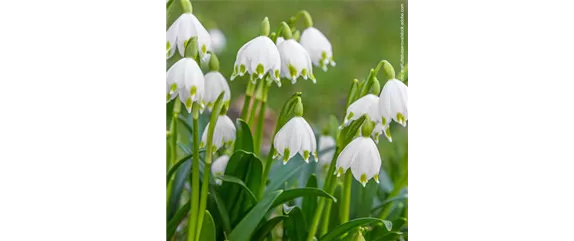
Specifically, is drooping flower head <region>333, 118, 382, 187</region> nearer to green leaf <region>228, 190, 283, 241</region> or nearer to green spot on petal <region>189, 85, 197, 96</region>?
green leaf <region>228, 190, 283, 241</region>

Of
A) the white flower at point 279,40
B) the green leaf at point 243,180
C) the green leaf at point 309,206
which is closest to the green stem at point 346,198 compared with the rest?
the green leaf at point 309,206

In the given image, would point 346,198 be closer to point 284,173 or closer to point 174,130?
point 284,173

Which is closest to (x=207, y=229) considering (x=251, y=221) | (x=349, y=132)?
(x=251, y=221)

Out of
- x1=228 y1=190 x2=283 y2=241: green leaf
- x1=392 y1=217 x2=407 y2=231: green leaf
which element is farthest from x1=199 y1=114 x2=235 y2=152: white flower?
x1=392 y1=217 x2=407 y2=231: green leaf

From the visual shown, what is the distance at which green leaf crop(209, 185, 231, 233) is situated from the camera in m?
1.36

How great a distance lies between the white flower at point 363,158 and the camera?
1.21 m

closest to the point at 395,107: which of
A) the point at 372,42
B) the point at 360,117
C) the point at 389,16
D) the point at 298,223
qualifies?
the point at 360,117

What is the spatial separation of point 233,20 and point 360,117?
3.12ft

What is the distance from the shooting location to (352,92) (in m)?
1.31

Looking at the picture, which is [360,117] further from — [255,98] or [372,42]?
[372,42]

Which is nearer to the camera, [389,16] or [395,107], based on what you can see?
[395,107]

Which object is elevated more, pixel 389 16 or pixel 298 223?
pixel 389 16

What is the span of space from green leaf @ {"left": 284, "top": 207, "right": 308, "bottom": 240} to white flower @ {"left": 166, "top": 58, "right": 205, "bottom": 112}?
297 millimetres
